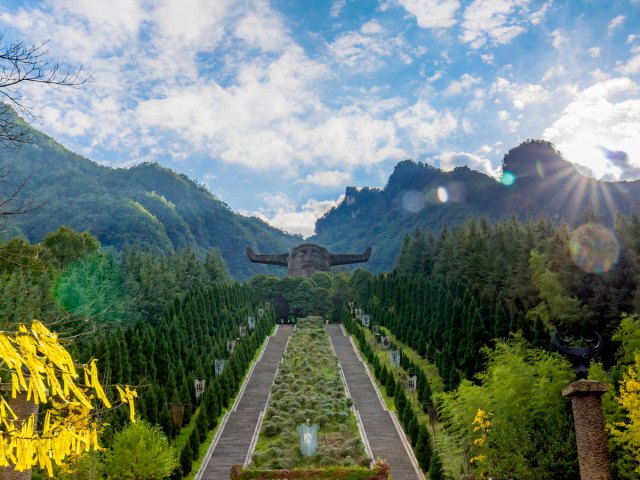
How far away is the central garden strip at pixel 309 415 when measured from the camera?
2470cm

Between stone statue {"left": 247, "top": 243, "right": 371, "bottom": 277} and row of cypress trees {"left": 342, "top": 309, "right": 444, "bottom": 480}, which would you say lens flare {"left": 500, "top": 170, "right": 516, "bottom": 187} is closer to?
stone statue {"left": 247, "top": 243, "right": 371, "bottom": 277}

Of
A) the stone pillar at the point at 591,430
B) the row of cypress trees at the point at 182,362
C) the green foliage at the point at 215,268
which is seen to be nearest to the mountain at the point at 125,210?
the green foliage at the point at 215,268

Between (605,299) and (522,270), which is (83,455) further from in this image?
(522,270)

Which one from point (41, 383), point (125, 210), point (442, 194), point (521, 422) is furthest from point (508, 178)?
point (41, 383)

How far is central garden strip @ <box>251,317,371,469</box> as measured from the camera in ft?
81.0

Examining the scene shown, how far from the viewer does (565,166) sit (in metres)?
128

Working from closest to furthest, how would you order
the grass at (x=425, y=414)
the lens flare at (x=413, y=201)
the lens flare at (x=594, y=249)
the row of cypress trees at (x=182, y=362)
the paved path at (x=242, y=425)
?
the grass at (x=425, y=414), the paved path at (x=242, y=425), the row of cypress trees at (x=182, y=362), the lens flare at (x=594, y=249), the lens flare at (x=413, y=201)

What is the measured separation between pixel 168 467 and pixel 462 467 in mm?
11428

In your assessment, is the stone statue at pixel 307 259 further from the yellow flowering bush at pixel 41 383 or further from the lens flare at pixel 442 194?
the yellow flowering bush at pixel 41 383

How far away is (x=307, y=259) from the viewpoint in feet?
302

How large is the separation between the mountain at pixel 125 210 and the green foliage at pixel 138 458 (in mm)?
102396

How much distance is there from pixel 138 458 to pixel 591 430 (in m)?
15.9

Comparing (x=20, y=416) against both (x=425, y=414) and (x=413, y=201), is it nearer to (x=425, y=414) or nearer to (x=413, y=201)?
(x=425, y=414)

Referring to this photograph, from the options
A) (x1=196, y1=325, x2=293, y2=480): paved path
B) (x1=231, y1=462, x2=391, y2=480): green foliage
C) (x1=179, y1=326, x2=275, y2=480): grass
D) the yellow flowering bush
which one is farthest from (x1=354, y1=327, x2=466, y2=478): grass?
the yellow flowering bush
